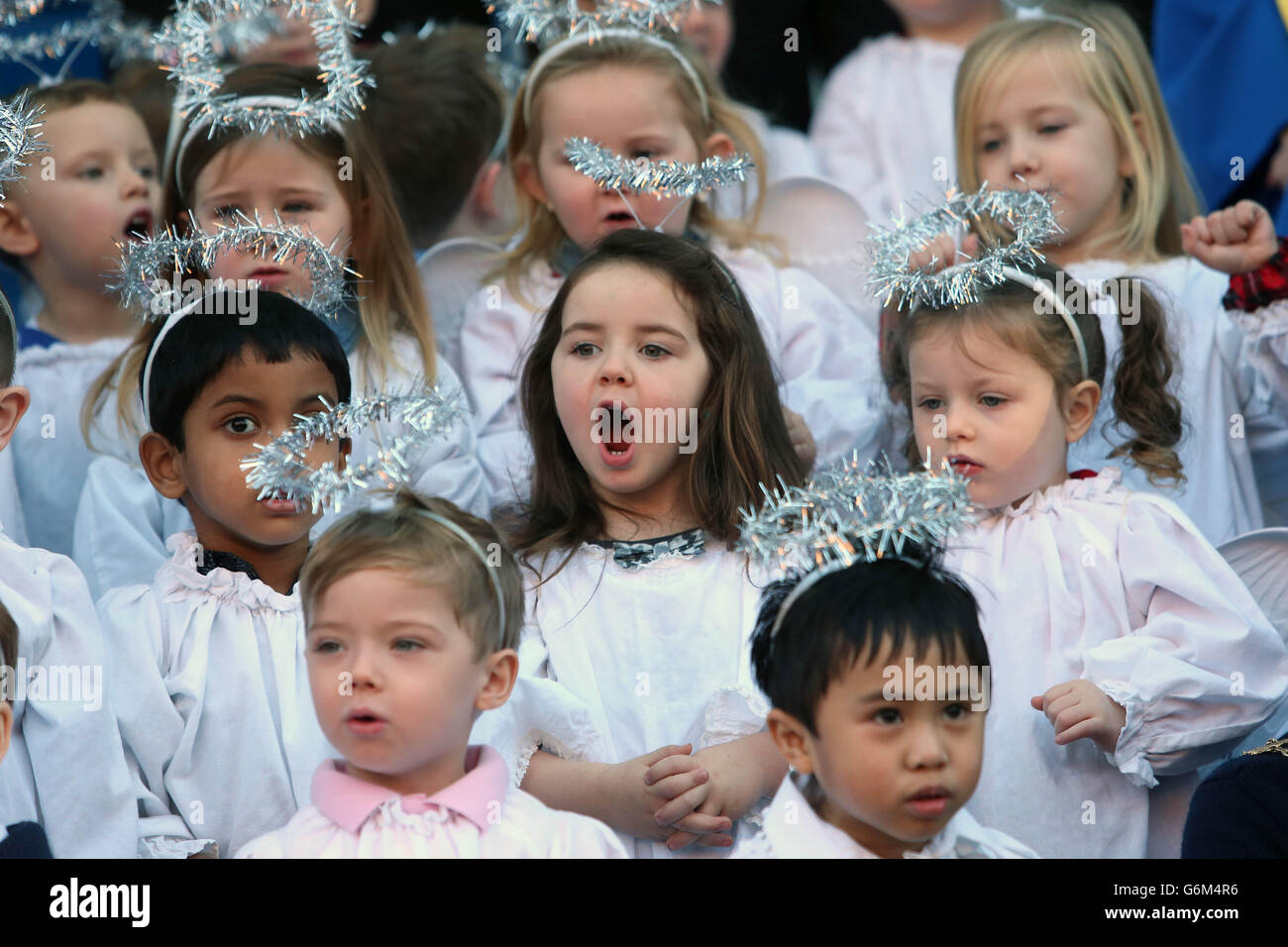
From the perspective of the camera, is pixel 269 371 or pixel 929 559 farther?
pixel 269 371

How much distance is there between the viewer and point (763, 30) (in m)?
4.66

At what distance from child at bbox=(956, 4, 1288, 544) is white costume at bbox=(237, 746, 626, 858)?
1411mm

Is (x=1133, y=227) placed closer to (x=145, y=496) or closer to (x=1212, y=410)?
(x=1212, y=410)

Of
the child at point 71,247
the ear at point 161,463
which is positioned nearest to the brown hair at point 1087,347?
the ear at point 161,463

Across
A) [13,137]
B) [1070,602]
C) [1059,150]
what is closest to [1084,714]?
[1070,602]

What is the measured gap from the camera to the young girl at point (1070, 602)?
2.64m

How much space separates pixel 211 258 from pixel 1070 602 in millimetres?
1610

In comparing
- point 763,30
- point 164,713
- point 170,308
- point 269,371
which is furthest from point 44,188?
point 763,30

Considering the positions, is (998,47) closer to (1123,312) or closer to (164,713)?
(1123,312)

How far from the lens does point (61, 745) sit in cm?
255

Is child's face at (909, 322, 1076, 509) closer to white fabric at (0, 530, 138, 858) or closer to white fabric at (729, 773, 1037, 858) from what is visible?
white fabric at (729, 773, 1037, 858)

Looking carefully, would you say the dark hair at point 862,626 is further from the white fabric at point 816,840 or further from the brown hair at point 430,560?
the brown hair at point 430,560

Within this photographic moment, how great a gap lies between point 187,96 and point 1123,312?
1.87 meters
